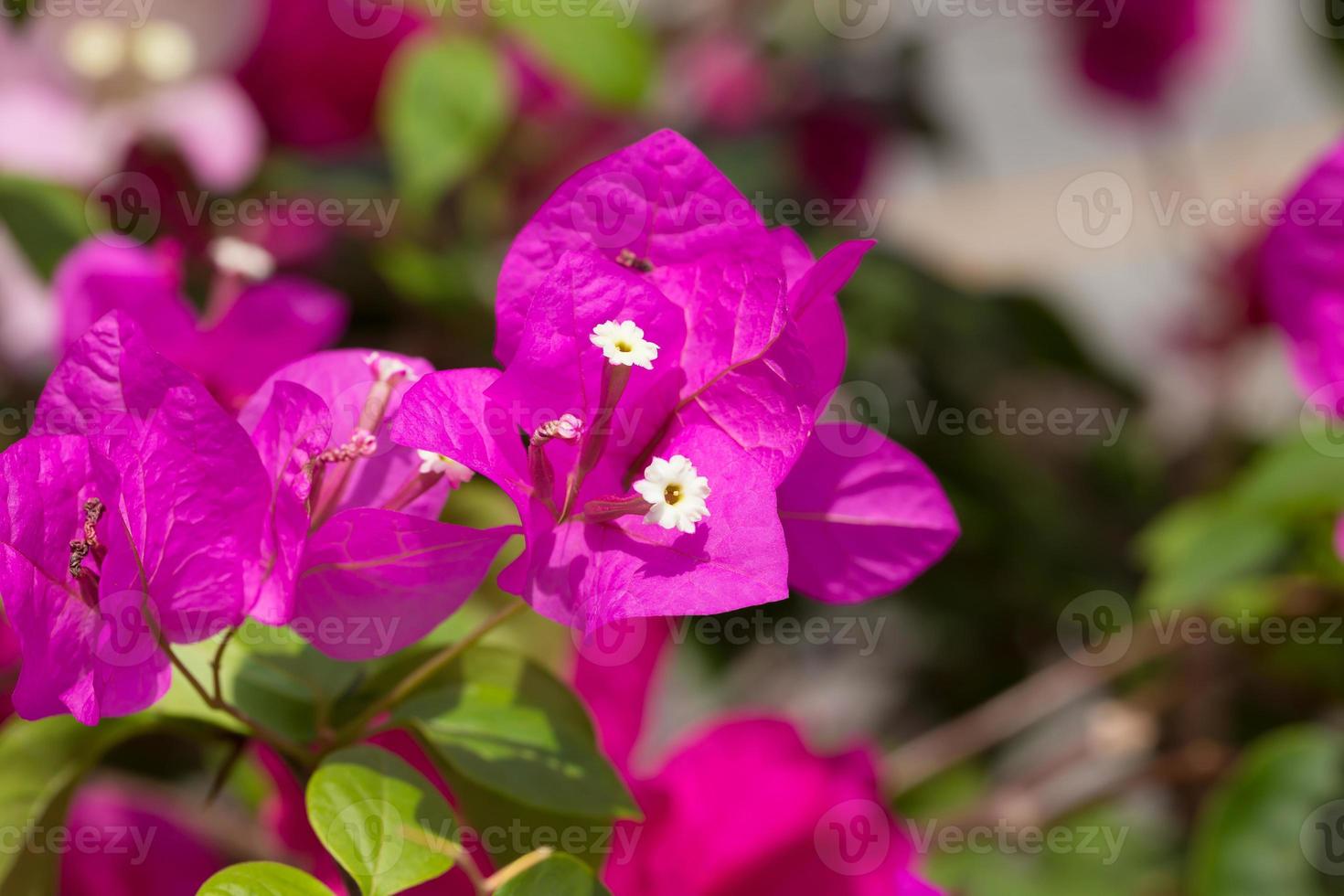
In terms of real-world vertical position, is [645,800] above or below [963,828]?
above

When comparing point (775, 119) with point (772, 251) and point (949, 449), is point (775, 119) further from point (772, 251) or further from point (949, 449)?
point (772, 251)

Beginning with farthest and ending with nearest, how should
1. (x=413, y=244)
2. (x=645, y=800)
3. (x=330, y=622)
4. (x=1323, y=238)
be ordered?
(x=413, y=244), (x=1323, y=238), (x=645, y=800), (x=330, y=622)

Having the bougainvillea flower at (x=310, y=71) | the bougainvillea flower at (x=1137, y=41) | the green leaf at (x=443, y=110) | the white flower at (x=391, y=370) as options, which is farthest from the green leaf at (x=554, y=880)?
the bougainvillea flower at (x=1137, y=41)

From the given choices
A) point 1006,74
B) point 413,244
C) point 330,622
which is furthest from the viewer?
point 1006,74

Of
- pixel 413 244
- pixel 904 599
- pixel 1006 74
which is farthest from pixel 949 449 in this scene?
pixel 1006 74

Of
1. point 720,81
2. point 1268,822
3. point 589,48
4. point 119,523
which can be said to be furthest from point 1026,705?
point 720,81

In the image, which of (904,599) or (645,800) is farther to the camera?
(904,599)

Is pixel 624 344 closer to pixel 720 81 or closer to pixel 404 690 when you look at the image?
pixel 404 690

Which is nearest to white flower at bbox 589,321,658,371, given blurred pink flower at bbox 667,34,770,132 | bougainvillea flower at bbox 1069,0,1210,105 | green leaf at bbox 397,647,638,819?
green leaf at bbox 397,647,638,819
